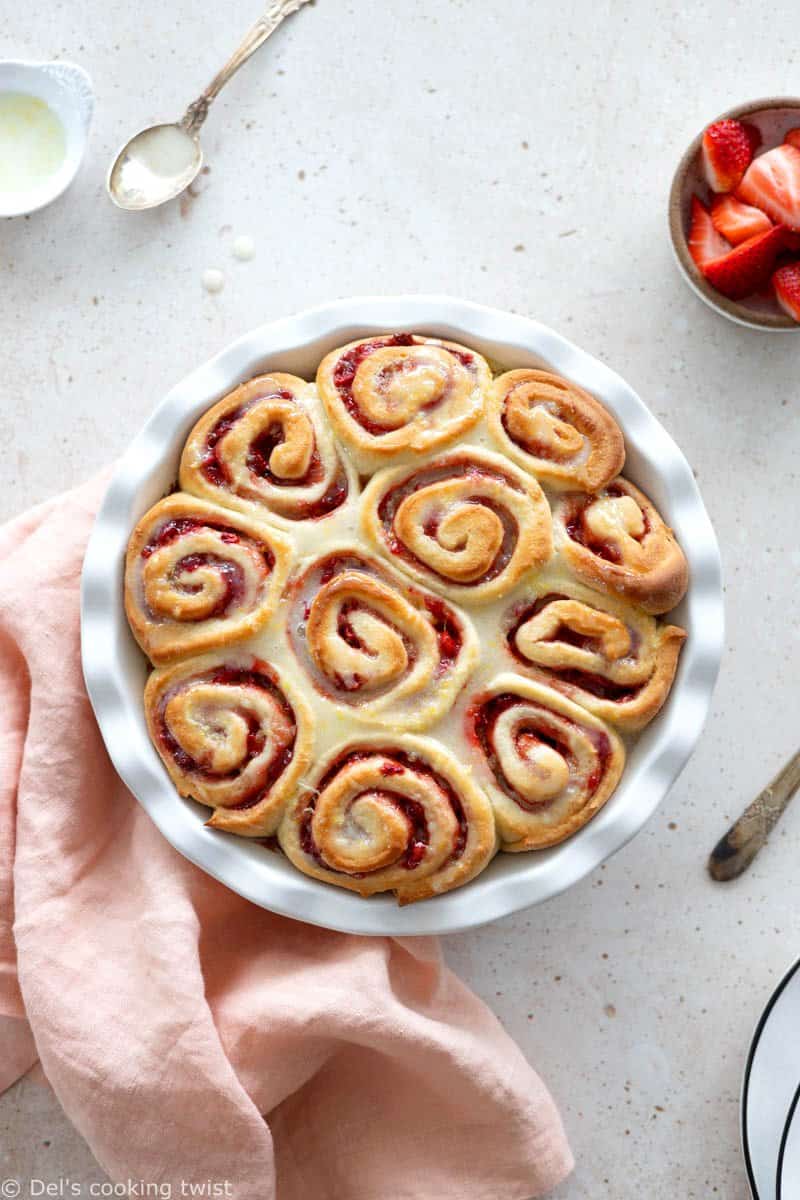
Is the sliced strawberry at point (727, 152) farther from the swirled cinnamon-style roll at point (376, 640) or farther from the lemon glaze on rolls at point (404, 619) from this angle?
the swirled cinnamon-style roll at point (376, 640)

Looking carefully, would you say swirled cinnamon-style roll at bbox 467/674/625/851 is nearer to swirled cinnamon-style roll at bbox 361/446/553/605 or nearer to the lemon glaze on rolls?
the lemon glaze on rolls

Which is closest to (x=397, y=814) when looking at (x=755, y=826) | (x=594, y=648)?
(x=594, y=648)

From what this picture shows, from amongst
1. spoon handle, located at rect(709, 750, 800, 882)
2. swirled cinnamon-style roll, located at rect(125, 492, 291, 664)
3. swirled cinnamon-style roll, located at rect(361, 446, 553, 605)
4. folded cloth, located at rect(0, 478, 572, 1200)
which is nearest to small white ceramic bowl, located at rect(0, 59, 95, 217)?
folded cloth, located at rect(0, 478, 572, 1200)

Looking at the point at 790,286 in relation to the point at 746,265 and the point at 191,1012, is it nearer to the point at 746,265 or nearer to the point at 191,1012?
the point at 746,265

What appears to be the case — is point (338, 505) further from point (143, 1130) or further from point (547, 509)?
point (143, 1130)

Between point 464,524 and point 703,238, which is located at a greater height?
point 703,238

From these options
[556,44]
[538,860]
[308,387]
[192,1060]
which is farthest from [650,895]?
[556,44]
